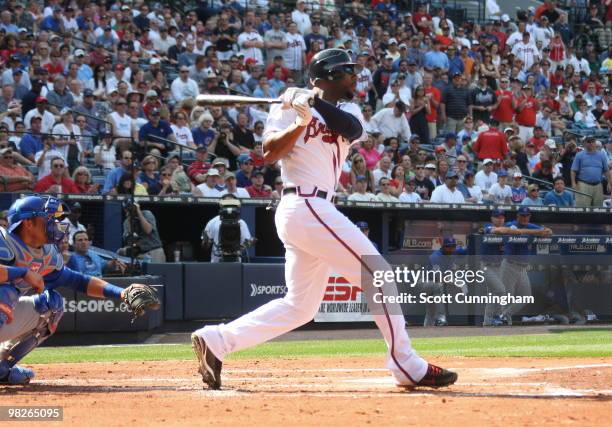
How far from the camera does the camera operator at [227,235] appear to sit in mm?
12906

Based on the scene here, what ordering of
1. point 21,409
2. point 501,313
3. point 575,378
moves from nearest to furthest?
point 21,409
point 575,378
point 501,313

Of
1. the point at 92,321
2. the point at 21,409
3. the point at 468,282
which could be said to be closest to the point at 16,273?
the point at 21,409

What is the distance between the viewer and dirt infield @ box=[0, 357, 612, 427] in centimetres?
487

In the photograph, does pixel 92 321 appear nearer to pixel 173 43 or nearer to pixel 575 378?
pixel 575 378

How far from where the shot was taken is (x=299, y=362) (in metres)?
8.16

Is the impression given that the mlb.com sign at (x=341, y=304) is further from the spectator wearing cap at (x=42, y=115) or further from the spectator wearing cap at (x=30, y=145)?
the spectator wearing cap at (x=42, y=115)

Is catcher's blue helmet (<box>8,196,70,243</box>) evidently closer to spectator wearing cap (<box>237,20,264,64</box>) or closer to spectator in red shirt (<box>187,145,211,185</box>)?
spectator in red shirt (<box>187,145,211,185</box>)

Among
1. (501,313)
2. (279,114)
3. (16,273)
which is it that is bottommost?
(501,313)

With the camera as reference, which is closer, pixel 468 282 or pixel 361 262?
pixel 361 262

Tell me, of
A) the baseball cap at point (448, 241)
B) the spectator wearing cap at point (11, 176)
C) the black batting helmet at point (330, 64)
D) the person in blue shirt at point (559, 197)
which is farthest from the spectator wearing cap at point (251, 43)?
the black batting helmet at point (330, 64)

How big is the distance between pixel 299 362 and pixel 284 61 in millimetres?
12008

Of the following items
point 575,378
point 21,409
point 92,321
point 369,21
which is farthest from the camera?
point 369,21

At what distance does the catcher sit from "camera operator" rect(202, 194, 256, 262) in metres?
6.27

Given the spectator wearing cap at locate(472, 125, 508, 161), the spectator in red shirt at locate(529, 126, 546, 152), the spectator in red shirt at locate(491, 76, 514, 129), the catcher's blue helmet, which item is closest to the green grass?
the catcher's blue helmet
